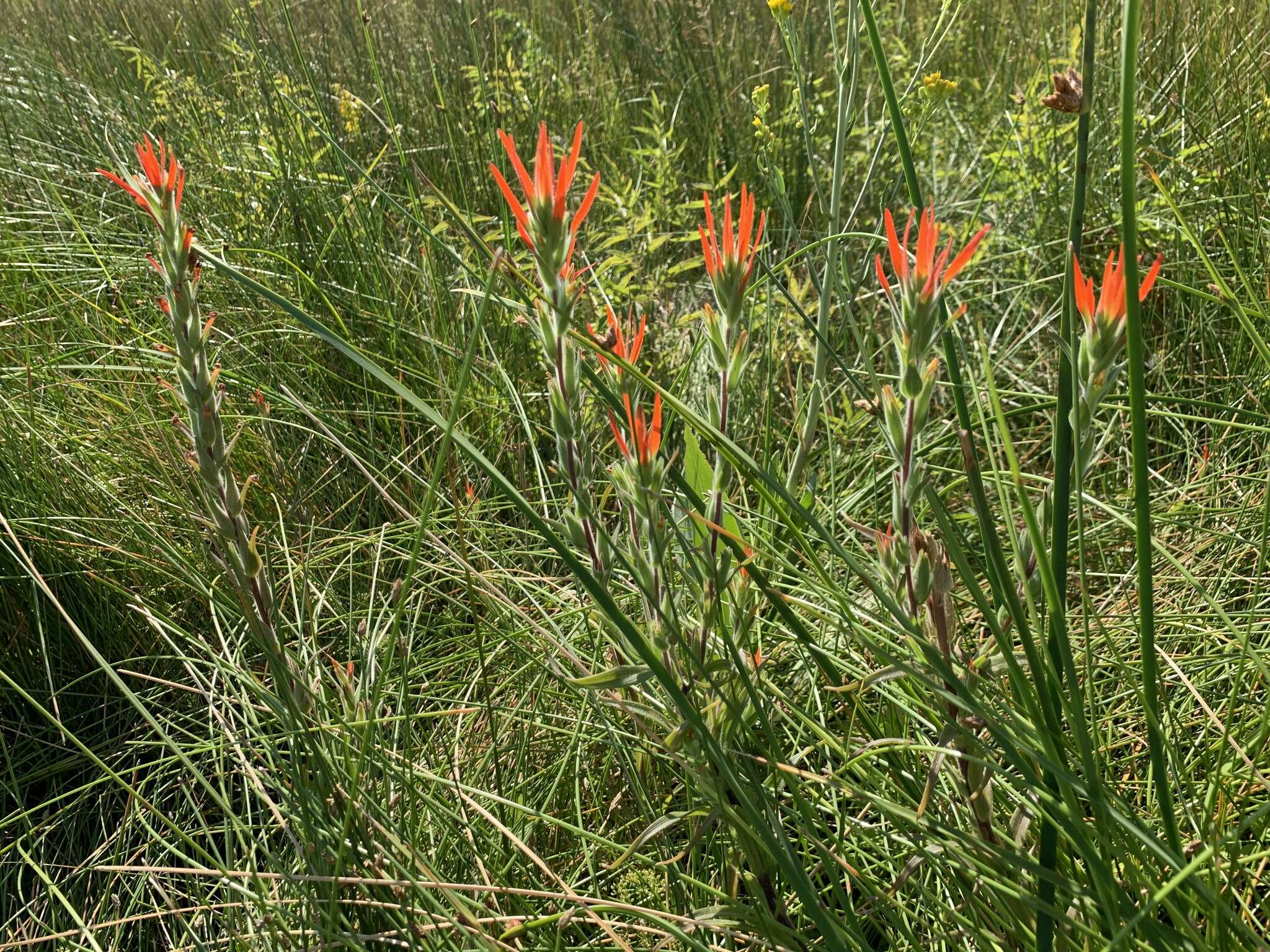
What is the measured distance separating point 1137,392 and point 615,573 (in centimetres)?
84

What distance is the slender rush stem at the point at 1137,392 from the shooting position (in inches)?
20.1

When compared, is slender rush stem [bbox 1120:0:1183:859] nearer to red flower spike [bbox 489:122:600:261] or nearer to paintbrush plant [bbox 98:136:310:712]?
red flower spike [bbox 489:122:600:261]

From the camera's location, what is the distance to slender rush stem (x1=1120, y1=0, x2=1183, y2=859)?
51 centimetres

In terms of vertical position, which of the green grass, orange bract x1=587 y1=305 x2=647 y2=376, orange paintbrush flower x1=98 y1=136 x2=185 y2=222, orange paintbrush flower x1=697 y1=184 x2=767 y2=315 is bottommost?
the green grass

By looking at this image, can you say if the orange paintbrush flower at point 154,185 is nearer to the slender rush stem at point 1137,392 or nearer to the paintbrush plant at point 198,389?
the paintbrush plant at point 198,389

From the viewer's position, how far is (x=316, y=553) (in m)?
1.66

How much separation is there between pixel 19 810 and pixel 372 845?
789 mm

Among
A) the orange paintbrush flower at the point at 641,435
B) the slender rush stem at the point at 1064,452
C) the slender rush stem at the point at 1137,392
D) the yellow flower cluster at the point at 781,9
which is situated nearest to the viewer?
the slender rush stem at the point at 1137,392

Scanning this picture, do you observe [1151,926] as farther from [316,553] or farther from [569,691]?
[316,553]

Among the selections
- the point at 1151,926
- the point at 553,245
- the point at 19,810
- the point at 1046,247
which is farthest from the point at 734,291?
the point at 1046,247

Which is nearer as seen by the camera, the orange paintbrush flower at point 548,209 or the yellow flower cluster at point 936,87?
the orange paintbrush flower at point 548,209

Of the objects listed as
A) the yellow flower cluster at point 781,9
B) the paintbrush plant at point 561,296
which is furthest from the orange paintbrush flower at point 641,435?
the yellow flower cluster at point 781,9

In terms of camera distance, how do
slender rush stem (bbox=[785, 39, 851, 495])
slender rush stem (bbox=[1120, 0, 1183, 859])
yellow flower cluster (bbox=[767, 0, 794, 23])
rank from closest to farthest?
slender rush stem (bbox=[1120, 0, 1183, 859]), slender rush stem (bbox=[785, 39, 851, 495]), yellow flower cluster (bbox=[767, 0, 794, 23])

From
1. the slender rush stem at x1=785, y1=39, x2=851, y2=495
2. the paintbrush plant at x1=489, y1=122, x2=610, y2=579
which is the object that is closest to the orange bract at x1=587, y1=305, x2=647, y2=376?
the paintbrush plant at x1=489, y1=122, x2=610, y2=579
